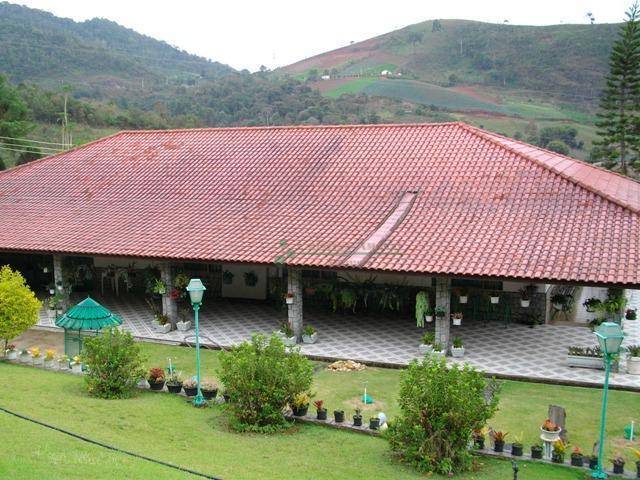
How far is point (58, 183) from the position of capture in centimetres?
2350

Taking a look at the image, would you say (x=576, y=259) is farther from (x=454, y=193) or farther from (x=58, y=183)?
(x=58, y=183)

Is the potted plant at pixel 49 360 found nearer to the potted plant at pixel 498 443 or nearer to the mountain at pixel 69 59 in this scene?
the potted plant at pixel 498 443

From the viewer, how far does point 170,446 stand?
32.2ft

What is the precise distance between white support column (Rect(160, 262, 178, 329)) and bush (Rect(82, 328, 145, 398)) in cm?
581

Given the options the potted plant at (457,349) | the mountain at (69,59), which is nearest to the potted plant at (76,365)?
the potted plant at (457,349)

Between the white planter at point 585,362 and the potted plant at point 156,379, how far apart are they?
921 cm

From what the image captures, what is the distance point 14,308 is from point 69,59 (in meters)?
75.4

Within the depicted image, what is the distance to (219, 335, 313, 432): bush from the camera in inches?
433

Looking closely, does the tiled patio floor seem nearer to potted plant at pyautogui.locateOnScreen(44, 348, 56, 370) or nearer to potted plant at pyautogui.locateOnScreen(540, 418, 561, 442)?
potted plant at pyautogui.locateOnScreen(44, 348, 56, 370)

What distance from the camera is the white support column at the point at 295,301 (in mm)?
17312

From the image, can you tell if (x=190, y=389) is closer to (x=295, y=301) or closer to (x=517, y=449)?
(x=295, y=301)

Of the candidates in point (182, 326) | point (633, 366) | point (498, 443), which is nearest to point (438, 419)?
point (498, 443)

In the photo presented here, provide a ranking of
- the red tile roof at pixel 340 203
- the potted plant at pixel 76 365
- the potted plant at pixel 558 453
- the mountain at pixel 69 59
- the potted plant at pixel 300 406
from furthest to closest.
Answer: the mountain at pixel 69 59 < the red tile roof at pixel 340 203 < the potted plant at pixel 76 365 < the potted plant at pixel 300 406 < the potted plant at pixel 558 453

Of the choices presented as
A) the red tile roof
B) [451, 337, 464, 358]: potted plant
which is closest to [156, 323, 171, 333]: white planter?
the red tile roof
